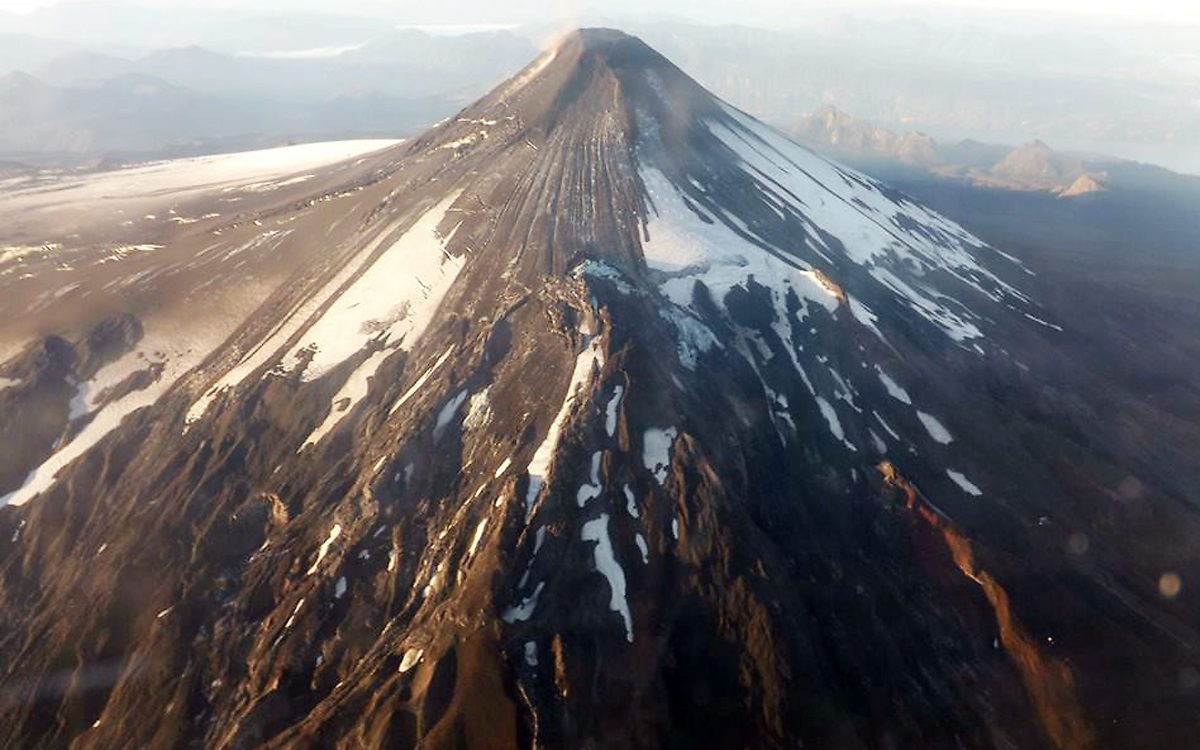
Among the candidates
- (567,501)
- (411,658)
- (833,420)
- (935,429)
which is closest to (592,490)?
(567,501)

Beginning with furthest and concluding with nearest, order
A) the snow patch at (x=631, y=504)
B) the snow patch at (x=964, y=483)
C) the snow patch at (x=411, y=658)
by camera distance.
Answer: the snow patch at (x=964, y=483) → the snow patch at (x=631, y=504) → the snow patch at (x=411, y=658)

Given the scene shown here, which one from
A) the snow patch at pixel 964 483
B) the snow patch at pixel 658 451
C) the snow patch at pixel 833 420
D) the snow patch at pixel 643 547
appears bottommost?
the snow patch at pixel 964 483

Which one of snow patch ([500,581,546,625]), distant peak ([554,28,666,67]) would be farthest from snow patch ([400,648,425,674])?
distant peak ([554,28,666,67])

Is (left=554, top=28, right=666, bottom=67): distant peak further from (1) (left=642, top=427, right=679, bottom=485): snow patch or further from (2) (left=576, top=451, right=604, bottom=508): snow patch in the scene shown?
(2) (left=576, top=451, right=604, bottom=508): snow patch

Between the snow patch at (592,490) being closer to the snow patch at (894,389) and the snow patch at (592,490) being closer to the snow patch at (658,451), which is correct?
the snow patch at (658,451)

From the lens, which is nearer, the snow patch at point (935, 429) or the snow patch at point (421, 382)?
the snow patch at point (421, 382)

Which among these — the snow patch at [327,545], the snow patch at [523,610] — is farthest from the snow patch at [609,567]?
the snow patch at [327,545]

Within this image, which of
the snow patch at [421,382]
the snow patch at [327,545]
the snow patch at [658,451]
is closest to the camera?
the snow patch at [327,545]

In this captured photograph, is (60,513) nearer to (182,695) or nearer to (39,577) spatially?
(39,577)
